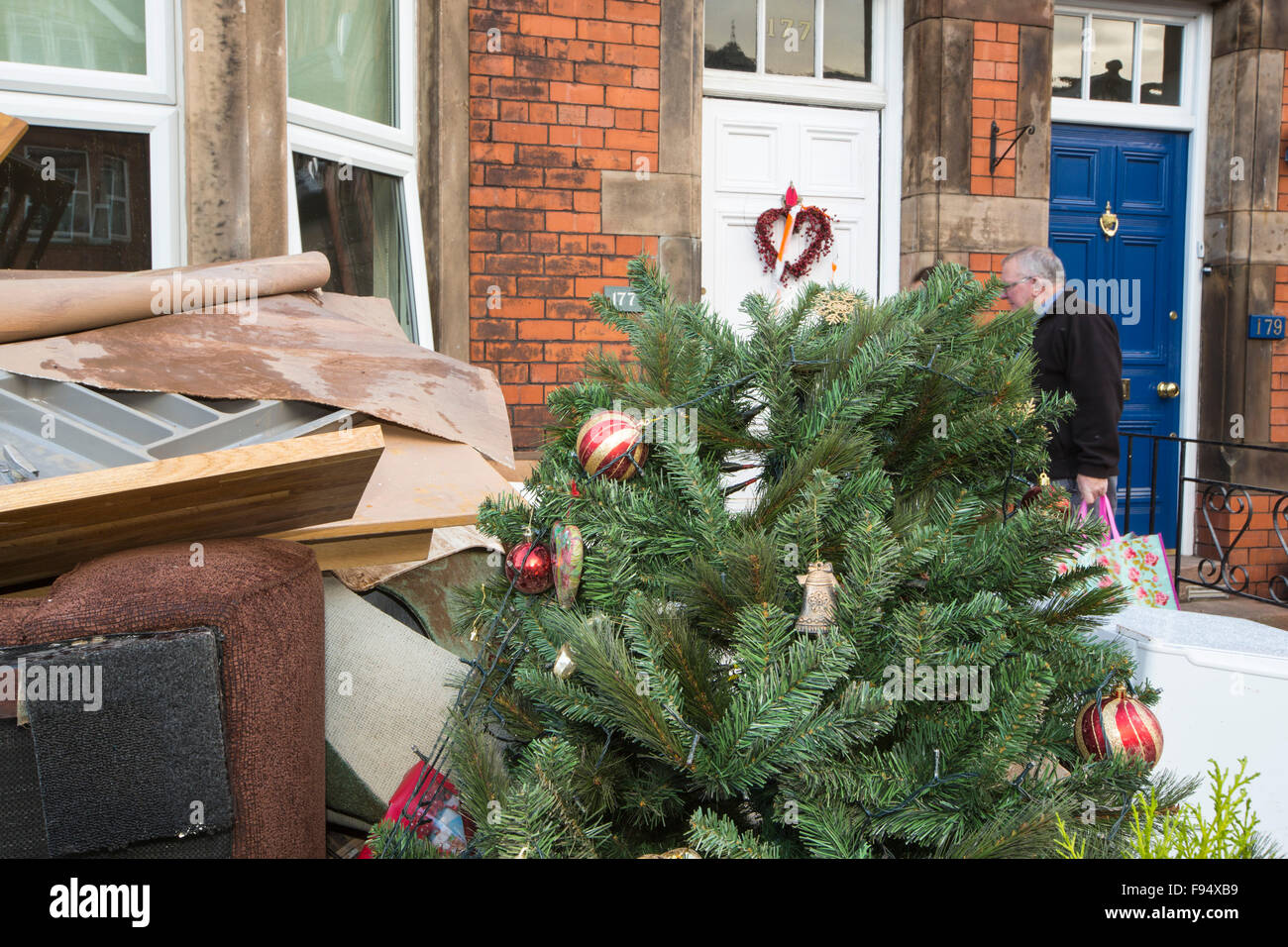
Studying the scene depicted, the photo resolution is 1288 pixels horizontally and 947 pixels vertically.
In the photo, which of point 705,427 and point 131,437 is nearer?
point 705,427

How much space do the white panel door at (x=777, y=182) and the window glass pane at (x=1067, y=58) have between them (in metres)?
1.28

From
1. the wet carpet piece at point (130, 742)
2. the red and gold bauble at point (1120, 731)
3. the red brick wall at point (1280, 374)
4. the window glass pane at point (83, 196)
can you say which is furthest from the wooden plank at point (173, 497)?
the red brick wall at point (1280, 374)

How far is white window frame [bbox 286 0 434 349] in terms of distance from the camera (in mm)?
3674

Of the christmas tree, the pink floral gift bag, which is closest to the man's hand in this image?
the pink floral gift bag

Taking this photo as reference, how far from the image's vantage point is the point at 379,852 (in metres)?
1.35

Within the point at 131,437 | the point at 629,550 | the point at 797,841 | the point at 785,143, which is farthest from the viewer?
the point at 785,143

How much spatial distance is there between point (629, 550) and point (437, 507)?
0.81m

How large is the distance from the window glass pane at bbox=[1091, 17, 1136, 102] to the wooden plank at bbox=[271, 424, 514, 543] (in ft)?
17.6

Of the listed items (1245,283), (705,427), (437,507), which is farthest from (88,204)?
(1245,283)

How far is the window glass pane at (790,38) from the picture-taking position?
5.40 metres

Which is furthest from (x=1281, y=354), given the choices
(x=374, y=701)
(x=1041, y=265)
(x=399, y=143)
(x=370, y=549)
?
(x=374, y=701)

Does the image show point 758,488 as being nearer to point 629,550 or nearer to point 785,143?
point 629,550

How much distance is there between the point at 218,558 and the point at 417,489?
0.53 metres

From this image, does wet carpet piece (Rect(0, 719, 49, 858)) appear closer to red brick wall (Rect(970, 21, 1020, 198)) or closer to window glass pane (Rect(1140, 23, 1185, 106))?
red brick wall (Rect(970, 21, 1020, 198))
